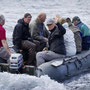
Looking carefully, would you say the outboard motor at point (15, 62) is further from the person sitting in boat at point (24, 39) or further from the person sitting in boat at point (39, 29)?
the person sitting in boat at point (39, 29)

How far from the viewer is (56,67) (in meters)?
7.14

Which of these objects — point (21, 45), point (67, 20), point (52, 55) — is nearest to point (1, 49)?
point (21, 45)

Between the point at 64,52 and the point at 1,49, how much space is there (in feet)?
5.07

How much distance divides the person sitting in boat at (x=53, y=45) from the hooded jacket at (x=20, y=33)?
0.63m

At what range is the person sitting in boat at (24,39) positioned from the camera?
747 centimetres

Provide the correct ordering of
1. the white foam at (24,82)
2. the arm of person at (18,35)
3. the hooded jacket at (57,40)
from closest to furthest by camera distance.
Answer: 1. the white foam at (24,82)
2. the hooded jacket at (57,40)
3. the arm of person at (18,35)

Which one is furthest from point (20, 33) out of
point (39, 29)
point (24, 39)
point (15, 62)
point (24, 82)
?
point (24, 82)

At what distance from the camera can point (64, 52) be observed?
7.42m

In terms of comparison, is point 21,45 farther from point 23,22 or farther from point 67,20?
point 67,20

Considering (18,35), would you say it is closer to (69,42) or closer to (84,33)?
(69,42)

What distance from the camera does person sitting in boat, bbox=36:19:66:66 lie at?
23.5 feet

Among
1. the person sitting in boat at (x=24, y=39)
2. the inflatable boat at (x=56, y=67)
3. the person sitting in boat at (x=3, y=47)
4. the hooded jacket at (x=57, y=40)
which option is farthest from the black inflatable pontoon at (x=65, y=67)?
the person sitting in boat at (x=3, y=47)

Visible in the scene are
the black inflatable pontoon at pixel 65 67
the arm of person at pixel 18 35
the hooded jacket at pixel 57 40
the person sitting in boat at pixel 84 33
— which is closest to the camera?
the black inflatable pontoon at pixel 65 67

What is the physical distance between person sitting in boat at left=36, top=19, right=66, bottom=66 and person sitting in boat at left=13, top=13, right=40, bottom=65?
361 millimetres
